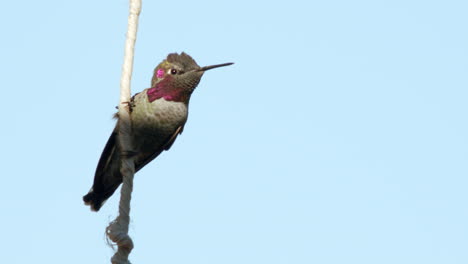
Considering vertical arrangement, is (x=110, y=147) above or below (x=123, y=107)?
above

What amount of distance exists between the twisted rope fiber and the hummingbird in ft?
6.49

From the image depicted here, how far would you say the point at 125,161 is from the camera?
169 inches

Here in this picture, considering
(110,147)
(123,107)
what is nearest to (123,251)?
(123,107)

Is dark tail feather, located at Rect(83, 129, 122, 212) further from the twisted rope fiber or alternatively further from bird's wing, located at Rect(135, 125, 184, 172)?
the twisted rope fiber

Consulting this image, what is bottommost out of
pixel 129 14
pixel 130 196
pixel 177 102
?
pixel 130 196

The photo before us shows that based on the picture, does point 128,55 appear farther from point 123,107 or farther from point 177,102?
point 177,102

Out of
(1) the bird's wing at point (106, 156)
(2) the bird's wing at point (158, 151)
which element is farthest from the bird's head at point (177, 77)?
(1) the bird's wing at point (106, 156)

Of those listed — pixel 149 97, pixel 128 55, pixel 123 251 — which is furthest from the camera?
pixel 149 97

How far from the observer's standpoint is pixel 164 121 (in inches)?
277

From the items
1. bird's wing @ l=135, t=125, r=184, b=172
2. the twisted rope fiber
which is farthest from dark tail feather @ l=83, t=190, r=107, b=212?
the twisted rope fiber

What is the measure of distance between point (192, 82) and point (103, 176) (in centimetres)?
119

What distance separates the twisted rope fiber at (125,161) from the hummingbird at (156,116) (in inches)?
77.9

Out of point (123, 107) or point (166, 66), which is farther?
point (166, 66)

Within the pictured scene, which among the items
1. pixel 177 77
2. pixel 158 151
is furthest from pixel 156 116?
pixel 158 151
